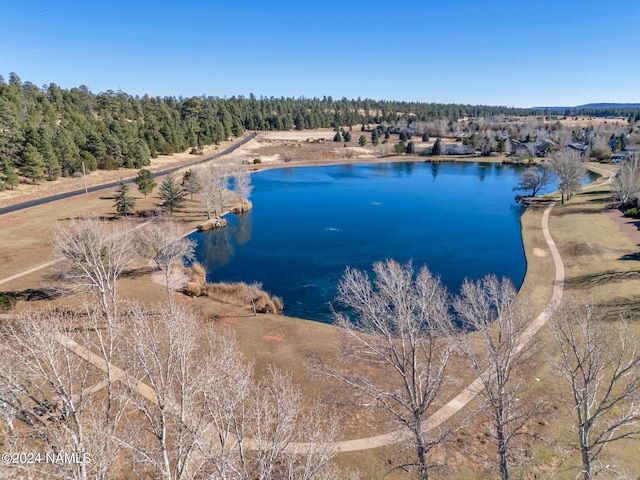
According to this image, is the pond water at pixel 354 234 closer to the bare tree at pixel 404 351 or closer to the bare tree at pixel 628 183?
the bare tree at pixel 404 351

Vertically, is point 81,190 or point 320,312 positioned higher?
point 81,190

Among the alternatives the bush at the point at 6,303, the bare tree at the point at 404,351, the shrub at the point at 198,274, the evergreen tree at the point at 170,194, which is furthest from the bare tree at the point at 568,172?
the bush at the point at 6,303

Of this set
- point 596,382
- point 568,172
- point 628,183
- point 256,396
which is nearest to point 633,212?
point 628,183

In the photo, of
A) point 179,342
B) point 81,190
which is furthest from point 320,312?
point 81,190

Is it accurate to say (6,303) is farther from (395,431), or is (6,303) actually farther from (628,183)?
(628,183)

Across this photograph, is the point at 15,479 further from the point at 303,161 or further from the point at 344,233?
the point at 303,161

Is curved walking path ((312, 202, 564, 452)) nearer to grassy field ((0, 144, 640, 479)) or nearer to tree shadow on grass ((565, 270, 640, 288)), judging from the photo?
grassy field ((0, 144, 640, 479))
